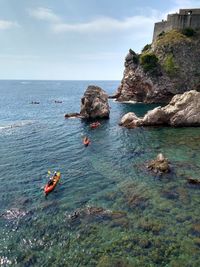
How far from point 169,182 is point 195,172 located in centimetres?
459

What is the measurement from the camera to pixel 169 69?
290ft

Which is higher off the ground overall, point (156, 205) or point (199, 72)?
point (199, 72)

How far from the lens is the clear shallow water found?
19578 mm

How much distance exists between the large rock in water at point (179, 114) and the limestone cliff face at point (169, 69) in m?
30.2

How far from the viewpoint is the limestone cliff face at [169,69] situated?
8812cm

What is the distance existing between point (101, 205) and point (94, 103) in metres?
46.3

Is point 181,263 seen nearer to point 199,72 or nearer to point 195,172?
point 195,172

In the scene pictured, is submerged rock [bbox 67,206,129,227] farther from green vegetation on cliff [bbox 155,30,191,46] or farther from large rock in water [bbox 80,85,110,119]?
green vegetation on cliff [bbox 155,30,191,46]

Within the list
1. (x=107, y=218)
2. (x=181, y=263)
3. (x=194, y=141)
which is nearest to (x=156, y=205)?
(x=107, y=218)

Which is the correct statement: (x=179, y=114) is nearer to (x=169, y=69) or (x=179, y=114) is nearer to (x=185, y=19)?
(x=169, y=69)

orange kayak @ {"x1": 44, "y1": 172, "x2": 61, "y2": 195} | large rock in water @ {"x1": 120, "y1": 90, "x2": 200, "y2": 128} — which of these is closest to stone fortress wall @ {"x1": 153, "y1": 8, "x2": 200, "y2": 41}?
large rock in water @ {"x1": 120, "y1": 90, "x2": 200, "y2": 128}

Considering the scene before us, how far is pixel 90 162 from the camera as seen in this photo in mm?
38938

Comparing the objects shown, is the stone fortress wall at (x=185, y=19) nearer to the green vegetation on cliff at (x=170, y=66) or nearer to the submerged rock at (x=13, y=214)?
the green vegetation on cliff at (x=170, y=66)

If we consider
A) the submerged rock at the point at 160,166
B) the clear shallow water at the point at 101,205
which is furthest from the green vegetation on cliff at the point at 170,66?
the submerged rock at the point at 160,166
